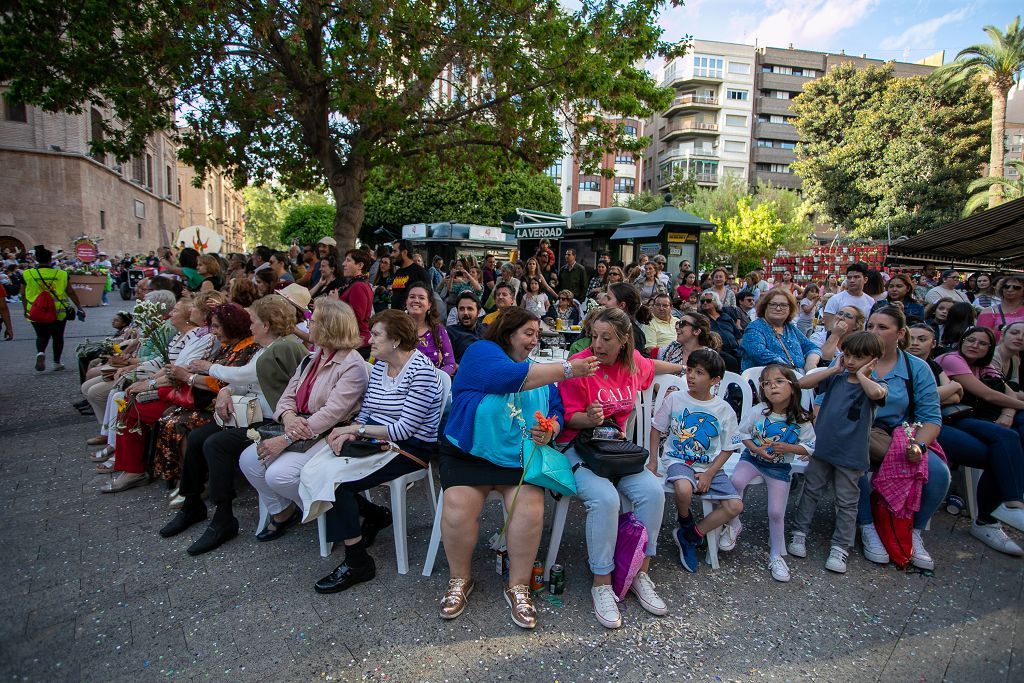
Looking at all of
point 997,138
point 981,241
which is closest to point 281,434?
point 981,241

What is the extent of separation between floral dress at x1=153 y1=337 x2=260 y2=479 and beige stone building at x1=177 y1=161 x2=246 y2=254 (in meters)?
37.3

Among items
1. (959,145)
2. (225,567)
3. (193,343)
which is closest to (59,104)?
→ (193,343)

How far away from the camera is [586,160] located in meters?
9.47

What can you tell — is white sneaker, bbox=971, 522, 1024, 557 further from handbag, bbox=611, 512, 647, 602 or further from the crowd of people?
handbag, bbox=611, 512, 647, 602

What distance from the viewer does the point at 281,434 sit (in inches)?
130

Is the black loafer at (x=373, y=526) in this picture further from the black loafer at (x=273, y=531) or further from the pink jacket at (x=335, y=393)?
the pink jacket at (x=335, y=393)

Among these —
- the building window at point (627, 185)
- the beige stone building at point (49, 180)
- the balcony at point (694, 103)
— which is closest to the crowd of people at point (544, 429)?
the beige stone building at point (49, 180)

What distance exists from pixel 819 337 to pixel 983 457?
3.24 metres

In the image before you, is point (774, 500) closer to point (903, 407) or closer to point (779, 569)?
point (779, 569)

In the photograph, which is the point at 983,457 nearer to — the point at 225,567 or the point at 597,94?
the point at 225,567

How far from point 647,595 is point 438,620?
1.07 meters

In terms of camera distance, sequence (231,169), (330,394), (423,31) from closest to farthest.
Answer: (330,394), (423,31), (231,169)

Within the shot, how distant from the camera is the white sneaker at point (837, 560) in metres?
3.19

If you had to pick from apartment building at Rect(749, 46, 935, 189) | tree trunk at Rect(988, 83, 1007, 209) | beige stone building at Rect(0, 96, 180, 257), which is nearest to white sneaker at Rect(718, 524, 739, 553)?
beige stone building at Rect(0, 96, 180, 257)
